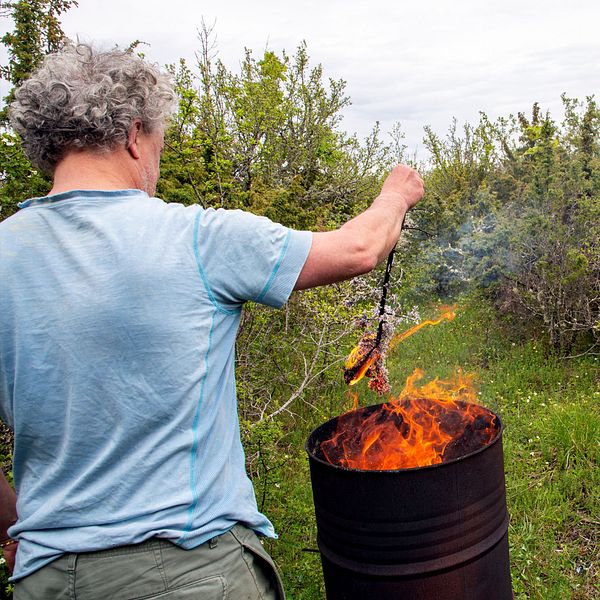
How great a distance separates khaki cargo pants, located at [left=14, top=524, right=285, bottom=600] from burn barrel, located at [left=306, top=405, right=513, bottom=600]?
2.68 ft

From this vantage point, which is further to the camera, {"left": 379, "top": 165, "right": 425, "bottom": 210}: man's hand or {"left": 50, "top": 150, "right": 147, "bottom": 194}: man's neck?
{"left": 379, "top": 165, "right": 425, "bottom": 210}: man's hand

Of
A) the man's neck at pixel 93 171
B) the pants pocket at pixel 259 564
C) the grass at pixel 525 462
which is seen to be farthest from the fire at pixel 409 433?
the man's neck at pixel 93 171

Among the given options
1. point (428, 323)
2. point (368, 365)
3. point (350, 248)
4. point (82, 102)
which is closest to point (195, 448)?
point (350, 248)

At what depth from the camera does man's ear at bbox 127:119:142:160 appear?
1.50m

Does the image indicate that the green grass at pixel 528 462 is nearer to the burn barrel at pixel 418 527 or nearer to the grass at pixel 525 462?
the grass at pixel 525 462

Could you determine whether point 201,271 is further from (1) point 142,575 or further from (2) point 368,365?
(2) point 368,365

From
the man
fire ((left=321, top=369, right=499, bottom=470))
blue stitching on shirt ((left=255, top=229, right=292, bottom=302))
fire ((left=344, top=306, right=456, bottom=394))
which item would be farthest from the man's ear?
fire ((left=321, top=369, right=499, bottom=470))

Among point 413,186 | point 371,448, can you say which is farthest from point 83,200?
point 371,448

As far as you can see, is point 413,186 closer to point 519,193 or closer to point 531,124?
point 519,193

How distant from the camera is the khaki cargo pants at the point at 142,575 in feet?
4.42

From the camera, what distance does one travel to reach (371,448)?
2.62 meters

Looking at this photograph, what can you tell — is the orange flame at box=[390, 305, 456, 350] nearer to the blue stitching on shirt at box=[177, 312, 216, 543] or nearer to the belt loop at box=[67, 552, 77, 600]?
the blue stitching on shirt at box=[177, 312, 216, 543]

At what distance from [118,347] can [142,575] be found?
50 cm

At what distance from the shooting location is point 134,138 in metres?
1.52
